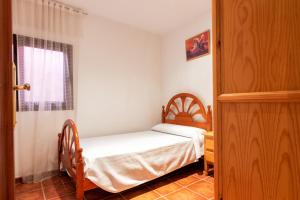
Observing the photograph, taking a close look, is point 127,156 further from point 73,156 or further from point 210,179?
point 210,179

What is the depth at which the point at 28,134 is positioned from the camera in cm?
220

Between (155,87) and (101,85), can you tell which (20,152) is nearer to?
(101,85)

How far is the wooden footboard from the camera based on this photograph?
1657mm

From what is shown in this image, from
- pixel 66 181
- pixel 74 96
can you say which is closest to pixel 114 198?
pixel 66 181

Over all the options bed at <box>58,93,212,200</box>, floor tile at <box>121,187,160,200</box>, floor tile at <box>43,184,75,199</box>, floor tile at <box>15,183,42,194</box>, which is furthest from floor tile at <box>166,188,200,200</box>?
floor tile at <box>15,183,42,194</box>

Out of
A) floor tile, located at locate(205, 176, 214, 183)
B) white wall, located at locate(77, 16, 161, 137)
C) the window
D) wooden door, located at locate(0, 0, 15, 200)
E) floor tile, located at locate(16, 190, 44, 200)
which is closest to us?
wooden door, located at locate(0, 0, 15, 200)

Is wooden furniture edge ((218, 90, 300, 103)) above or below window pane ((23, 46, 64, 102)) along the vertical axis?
below

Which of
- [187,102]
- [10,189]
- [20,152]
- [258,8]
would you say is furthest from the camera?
[187,102]

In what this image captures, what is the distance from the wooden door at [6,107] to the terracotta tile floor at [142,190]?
1.54 meters

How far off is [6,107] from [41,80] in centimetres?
195

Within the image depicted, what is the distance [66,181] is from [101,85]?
1499 millimetres

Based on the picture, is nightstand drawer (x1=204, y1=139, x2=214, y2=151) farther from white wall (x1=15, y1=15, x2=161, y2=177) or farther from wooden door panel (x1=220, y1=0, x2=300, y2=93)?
wooden door panel (x1=220, y1=0, x2=300, y2=93)

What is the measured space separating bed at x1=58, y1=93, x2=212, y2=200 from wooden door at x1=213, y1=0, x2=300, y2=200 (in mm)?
1147

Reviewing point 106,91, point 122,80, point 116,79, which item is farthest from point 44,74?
point 122,80
